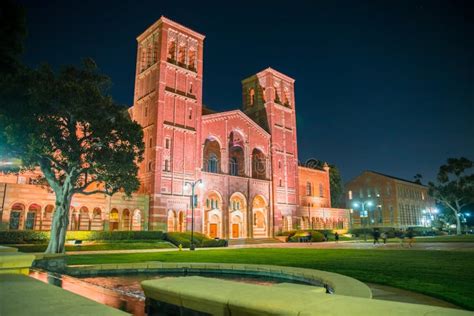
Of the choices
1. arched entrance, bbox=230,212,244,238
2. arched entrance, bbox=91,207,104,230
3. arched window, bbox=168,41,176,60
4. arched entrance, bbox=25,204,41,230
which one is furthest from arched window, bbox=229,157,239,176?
arched entrance, bbox=25,204,41,230

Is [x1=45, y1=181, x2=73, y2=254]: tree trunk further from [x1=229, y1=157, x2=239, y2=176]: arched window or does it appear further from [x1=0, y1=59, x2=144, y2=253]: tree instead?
[x1=229, y1=157, x2=239, y2=176]: arched window

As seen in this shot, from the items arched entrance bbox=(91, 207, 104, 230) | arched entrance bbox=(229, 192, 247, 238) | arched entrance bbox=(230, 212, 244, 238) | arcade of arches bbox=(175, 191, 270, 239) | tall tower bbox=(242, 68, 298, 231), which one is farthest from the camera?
tall tower bbox=(242, 68, 298, 231)

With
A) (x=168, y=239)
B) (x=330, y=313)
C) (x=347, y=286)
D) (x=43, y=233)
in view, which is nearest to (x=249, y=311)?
(x=330, y=313)

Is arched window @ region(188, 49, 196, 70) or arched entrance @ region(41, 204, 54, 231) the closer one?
arched entrance @ region(41, 204, 54, 231)

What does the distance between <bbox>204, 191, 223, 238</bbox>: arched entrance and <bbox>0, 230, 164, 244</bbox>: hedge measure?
30.0 feet

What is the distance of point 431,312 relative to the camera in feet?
8.61

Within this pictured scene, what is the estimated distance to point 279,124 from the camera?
56.9m

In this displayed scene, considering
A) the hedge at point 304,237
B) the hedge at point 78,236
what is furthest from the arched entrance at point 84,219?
the hedge at point 304,237

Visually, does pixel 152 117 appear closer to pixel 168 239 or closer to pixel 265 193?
pixel 168 239

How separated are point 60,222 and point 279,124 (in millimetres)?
39971

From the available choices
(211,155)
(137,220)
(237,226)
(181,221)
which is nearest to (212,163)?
(211,155)

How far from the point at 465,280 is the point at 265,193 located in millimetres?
42927

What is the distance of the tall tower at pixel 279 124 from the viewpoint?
177 ft

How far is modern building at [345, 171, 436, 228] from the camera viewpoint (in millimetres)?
81250
